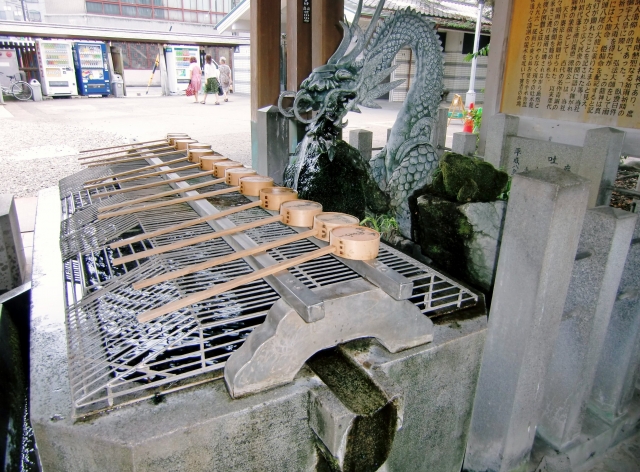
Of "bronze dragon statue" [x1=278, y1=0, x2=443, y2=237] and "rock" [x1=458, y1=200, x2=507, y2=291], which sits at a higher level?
"bronze dragon statue" [x1=278, y1=0, x2=443, y2=237]

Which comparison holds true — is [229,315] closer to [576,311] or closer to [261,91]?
[576,311]

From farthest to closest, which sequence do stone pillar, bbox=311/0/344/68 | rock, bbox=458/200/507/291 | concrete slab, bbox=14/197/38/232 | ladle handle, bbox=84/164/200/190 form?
1. stone pillar, bbox=311/0/344/68
2. concrete slab, bbox=14/197/38/232
3. rock, bbox=458/200/507/291
4. ladle handle, bbox=84/164/200/190

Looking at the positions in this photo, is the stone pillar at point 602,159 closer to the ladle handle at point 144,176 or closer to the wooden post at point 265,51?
the ladle handle at point 144,176

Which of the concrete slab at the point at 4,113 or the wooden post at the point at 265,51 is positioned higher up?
the wooden post at the point at 265,51

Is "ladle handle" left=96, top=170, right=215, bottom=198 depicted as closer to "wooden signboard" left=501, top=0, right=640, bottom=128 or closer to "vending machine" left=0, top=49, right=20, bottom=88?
"wooden signboard" left=501, top=0, right=640, bottom=128

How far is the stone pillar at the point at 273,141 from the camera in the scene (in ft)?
19.6

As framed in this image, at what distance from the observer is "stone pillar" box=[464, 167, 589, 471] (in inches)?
80.1

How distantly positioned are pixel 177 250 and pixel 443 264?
246 cm

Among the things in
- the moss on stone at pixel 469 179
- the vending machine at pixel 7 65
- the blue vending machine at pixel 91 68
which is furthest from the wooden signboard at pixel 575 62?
the vending machine at pixel 7 65

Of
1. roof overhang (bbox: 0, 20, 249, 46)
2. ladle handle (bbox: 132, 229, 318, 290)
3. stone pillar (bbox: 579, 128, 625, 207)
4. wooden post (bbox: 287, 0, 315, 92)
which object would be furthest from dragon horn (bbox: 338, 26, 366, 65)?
roof overhang (bbox: 0, 20, 249, 46)

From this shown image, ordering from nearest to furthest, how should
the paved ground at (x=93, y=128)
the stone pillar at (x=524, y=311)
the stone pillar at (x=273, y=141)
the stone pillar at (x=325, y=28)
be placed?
the stone pillar at (x=524, y=311)
the stone pillar at (x=273, y=141)
the stone pillar at (x=325, y=28)
the paved ground at (x=93, y=128)

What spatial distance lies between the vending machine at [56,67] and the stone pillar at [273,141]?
19.7 metres

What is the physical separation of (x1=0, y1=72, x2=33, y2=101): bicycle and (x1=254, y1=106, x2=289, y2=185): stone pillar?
1938cm

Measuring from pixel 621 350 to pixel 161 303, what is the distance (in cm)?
269
